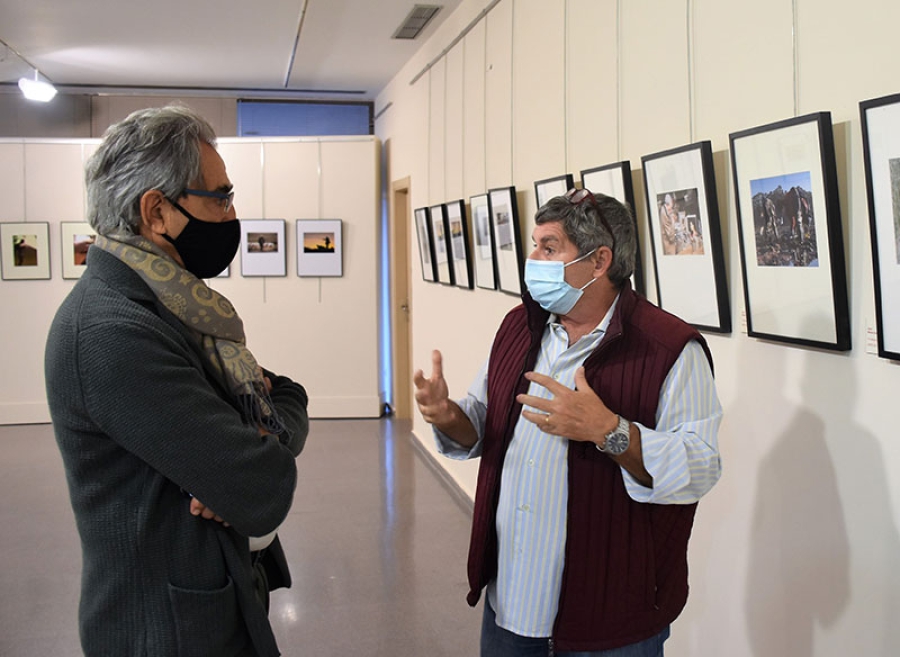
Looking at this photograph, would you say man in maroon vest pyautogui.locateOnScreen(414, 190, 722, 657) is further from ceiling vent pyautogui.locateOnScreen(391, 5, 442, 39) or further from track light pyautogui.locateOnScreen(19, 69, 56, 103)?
track light pyautogui.locateOnScreen(19, 69, 56, 103)

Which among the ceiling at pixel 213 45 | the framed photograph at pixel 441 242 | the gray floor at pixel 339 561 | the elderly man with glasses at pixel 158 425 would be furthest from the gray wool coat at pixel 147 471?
the ceiling at pixel 213 45

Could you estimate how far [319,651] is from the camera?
13.3 ft

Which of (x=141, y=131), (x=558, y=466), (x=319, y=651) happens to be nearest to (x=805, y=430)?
(x=558, y=466)

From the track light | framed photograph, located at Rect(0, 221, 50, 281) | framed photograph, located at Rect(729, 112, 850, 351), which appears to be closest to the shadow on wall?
framed photograph, located at Rect(729, 112, 850, 351)

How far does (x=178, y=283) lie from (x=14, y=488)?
6.46m

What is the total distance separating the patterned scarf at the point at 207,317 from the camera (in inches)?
69.0

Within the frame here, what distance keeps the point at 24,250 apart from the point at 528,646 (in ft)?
31.9

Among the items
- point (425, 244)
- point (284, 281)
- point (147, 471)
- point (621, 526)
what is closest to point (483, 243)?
point (425, 244)

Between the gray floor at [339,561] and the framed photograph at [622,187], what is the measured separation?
6.61 ft

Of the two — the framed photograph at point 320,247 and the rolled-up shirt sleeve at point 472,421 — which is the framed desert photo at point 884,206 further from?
the framed photograph at point 320,247

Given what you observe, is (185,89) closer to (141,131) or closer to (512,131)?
(512,131)

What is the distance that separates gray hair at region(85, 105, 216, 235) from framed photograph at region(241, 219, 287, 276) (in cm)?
836

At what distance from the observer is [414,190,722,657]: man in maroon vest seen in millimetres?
1928

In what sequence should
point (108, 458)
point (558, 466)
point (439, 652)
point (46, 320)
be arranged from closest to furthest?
point (108, 458) < point (558, 466) < point (439, 652) < point (46, 320)
